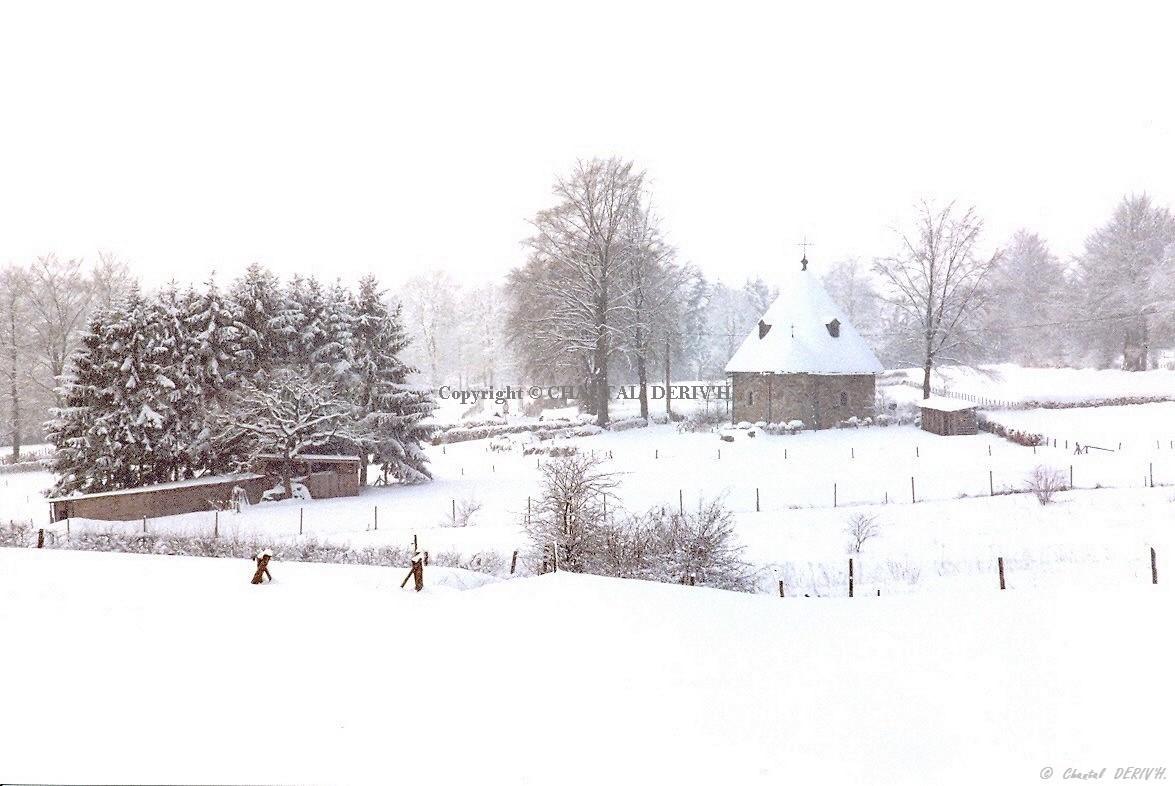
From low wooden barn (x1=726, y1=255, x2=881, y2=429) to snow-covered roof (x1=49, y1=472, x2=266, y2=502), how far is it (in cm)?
2547

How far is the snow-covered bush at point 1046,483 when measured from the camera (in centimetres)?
2217

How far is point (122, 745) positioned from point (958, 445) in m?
33.4

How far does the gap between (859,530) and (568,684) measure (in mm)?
13217

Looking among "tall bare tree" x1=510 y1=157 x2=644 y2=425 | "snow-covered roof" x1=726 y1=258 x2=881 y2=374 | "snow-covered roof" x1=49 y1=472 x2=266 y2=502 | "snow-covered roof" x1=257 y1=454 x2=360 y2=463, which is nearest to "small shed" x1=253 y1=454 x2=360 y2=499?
"snow-covered roof" x1=257 y1=454 x2=360 y2=463

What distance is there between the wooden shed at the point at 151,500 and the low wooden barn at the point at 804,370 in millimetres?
26016

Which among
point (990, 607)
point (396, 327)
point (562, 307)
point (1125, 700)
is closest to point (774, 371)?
point (562, 307)

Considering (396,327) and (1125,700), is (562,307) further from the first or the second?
(1125,700)

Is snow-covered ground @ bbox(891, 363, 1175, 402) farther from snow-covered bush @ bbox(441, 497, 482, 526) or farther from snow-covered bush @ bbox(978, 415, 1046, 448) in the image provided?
snow-covered bush @ bbox(441, 497, 482, 526)

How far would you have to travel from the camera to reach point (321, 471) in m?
28.0

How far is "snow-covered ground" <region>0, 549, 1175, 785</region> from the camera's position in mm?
7164

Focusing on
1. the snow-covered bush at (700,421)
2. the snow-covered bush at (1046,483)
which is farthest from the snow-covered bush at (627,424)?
the snow-covered bush at (1046,483)

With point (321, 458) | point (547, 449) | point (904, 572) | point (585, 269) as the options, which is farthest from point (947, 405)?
point (321, 458)

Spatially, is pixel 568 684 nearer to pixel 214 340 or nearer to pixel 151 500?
pixel 151 500

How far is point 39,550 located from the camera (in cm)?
1518
